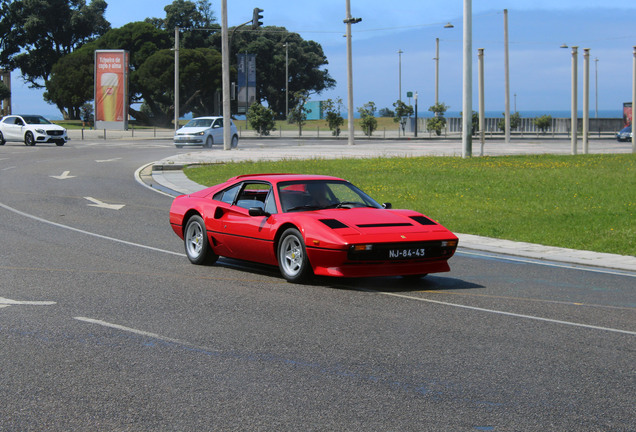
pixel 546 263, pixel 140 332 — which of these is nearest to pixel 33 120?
pixel 546 263

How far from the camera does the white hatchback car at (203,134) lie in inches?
1732

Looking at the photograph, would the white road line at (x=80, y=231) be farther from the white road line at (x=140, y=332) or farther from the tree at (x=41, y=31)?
the tree at (x=41, y=31)

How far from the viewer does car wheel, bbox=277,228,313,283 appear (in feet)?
32.0

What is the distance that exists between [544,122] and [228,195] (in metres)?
76.4

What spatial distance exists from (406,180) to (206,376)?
1803 cm

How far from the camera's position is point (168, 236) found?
14.4 metres

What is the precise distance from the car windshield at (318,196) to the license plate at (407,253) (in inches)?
50.9

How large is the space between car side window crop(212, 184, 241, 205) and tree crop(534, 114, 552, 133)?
248ft

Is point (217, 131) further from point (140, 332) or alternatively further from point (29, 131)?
point (140, 332)

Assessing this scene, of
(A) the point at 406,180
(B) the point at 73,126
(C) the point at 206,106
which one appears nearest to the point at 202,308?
(A) the point at 406,180

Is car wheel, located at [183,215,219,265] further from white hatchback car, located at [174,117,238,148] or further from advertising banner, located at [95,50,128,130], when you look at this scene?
advertising banner, located at [95,50,128,130]

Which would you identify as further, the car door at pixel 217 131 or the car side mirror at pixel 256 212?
the car door at pixel 217 131

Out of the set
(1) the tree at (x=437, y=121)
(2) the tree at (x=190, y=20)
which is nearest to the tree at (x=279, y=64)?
(2) the tree at (x=190, y=20)

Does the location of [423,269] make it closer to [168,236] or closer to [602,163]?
[168,236]
